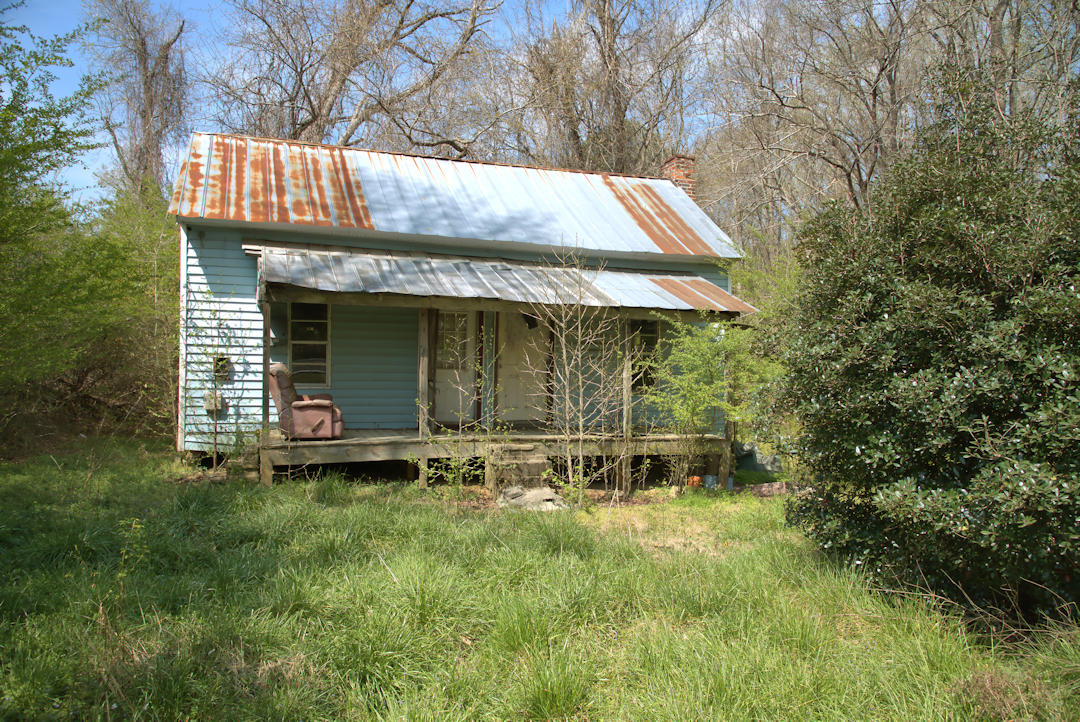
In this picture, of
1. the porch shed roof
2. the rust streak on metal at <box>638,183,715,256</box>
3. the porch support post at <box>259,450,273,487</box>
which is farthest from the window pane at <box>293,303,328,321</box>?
the rust streak on metal at <box>638,183,715,256</box>

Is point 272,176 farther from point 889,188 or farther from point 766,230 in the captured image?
point 766,230

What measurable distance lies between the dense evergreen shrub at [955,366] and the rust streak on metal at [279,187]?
727 centimetres

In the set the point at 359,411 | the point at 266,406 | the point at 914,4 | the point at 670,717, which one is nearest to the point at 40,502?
the point at 266,406

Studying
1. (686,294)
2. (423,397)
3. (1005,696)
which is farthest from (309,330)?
(1005,696)

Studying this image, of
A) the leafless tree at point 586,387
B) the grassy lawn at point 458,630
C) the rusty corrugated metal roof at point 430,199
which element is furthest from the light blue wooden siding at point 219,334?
the leafless tree at point 586,387

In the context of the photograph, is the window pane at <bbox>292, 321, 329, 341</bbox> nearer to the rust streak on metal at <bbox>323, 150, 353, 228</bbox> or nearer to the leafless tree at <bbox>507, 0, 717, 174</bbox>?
the rust streak on metal at <bbox>323, 150, 353, 228</bbox>

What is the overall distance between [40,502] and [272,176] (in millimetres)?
6080

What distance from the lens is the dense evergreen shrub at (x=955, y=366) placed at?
366cm

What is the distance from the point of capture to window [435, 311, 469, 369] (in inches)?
432

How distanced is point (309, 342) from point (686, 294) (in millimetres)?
5707

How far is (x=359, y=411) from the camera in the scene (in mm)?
10586

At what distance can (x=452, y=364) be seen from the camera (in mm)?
11102

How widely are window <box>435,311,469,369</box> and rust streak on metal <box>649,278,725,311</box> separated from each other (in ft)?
10.3

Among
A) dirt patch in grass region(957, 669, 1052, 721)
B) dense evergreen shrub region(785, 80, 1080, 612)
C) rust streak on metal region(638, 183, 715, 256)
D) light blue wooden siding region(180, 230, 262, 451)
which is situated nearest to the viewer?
dirt patch in grass region(957, 669, 1052, 721)
